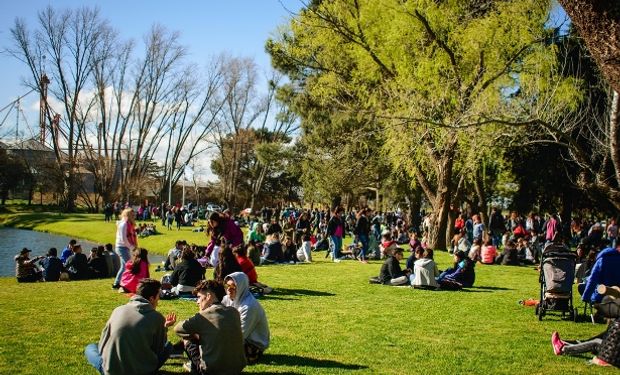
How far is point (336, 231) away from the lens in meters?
18.8

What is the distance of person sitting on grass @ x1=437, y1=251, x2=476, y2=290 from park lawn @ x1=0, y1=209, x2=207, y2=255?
17.1m

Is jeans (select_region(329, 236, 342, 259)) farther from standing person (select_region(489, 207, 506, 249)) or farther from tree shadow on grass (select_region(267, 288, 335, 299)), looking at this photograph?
standing person (select_region(489, 207, 506, 249))

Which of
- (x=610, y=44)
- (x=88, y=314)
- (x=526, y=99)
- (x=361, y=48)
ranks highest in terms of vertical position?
(x=361, y=48)

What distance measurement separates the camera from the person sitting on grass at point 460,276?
1244 cm

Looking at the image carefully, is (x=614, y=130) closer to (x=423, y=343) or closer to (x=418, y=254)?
(x=423, y=343)

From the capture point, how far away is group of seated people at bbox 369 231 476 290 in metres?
12.3

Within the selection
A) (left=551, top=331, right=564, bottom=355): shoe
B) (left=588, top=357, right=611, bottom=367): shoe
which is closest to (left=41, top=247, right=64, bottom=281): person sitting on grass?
(left=551, top=331, right=564, bottom=355): shoe

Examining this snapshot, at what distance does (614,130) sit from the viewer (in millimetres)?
8180

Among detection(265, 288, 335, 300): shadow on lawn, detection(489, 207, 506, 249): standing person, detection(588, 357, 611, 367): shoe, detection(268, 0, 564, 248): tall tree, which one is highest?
detection(268, 0, 564, 248): tall tree

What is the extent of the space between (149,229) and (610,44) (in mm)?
30322

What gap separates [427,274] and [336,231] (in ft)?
22.2

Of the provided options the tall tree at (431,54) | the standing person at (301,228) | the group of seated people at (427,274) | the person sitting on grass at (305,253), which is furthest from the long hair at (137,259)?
the standing person at (301,228)

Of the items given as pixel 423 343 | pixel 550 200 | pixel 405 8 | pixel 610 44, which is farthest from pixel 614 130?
pixel 550 200

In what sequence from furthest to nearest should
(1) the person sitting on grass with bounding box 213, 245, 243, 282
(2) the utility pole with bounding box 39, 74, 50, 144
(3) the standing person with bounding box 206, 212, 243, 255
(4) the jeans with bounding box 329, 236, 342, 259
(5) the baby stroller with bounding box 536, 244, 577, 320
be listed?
(2) the utility pole with bounding box 39, 74, 50, 144
(4) the jeans with bounding box 329, 236, 342, 259
(3) the standing person with bounding box 206, 212, 243, 255
(1) the person sitting on grass with bounding box 213, 245, 243, 282
(5) the baby stroller with bounding box 536, 244, 577, 320
